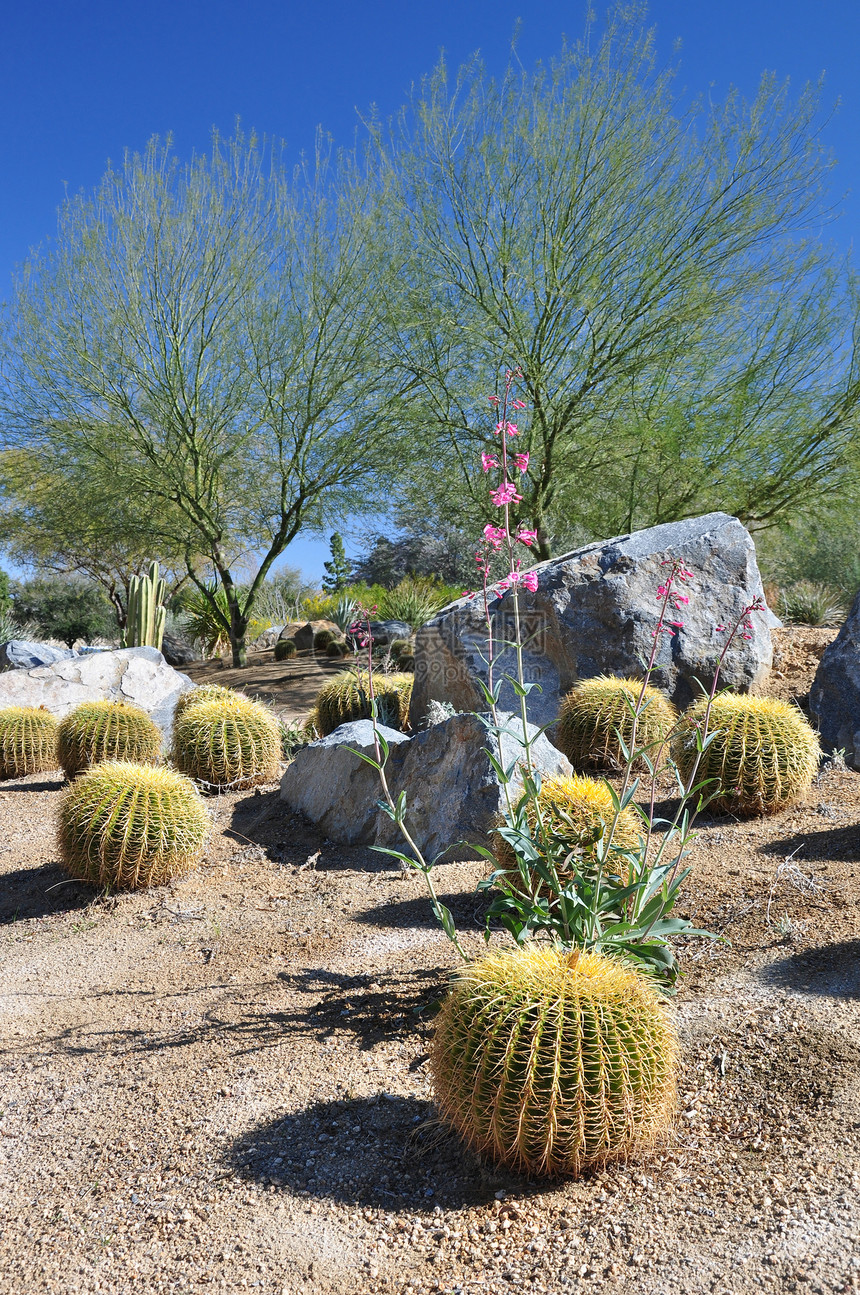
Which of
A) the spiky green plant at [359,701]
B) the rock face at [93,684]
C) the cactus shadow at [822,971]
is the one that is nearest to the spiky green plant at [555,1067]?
the cactus shadow at [822,971]

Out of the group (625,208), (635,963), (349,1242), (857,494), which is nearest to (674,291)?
(625,208)

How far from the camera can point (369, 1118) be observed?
2.90 m

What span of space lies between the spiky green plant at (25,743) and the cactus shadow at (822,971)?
24.7 ft

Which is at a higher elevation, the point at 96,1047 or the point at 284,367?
the point at 284,367

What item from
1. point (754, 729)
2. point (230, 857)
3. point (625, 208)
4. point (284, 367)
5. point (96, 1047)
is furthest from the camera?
point (284, 367)

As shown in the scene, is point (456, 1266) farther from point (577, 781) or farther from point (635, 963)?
point (577, 781)

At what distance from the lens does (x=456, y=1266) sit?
228 cm

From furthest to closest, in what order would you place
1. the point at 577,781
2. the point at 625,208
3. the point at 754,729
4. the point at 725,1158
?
the point at 625,208
the point at 754,729
the point at 577,781
the point at 725,1158

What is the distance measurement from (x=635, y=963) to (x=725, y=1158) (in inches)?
24.5

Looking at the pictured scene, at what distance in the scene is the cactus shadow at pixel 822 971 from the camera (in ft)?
10.6

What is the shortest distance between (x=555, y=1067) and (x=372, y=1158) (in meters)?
0.74

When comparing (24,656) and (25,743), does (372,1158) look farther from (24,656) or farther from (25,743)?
(24,656)

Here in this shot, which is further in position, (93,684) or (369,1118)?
(93,684)

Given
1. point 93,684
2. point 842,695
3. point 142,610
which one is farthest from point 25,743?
point 142,610
